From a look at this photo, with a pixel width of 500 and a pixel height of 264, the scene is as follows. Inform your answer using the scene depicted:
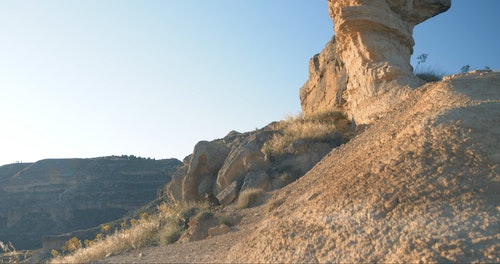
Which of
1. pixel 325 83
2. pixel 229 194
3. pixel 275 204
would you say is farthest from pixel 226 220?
pixel 325 83

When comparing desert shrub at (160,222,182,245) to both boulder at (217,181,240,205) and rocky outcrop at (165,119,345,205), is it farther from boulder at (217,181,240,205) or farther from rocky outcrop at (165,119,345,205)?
rocky outcrop at (165,119,345,205)

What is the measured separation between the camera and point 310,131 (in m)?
13.4

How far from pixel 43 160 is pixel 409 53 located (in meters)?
71.8

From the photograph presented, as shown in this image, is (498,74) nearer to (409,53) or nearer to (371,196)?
(371,196)

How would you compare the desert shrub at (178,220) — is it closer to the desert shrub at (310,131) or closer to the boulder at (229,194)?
the boulder at (229,194)

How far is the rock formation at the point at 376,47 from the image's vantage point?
11242 mm

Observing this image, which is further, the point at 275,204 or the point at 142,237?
the point at 142,237

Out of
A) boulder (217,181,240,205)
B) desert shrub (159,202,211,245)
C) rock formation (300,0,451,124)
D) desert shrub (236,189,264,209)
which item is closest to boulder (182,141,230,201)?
desert shrub (159,202,211,245)

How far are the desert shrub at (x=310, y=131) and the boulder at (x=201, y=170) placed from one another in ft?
5.37

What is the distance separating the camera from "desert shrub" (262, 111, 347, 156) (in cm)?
1294

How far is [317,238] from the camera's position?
517 centimetres

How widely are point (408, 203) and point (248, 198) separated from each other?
556 cm

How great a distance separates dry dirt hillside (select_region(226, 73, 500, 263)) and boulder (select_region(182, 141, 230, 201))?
21.8ft

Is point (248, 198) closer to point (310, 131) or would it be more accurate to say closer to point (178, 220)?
point (178, 220)
